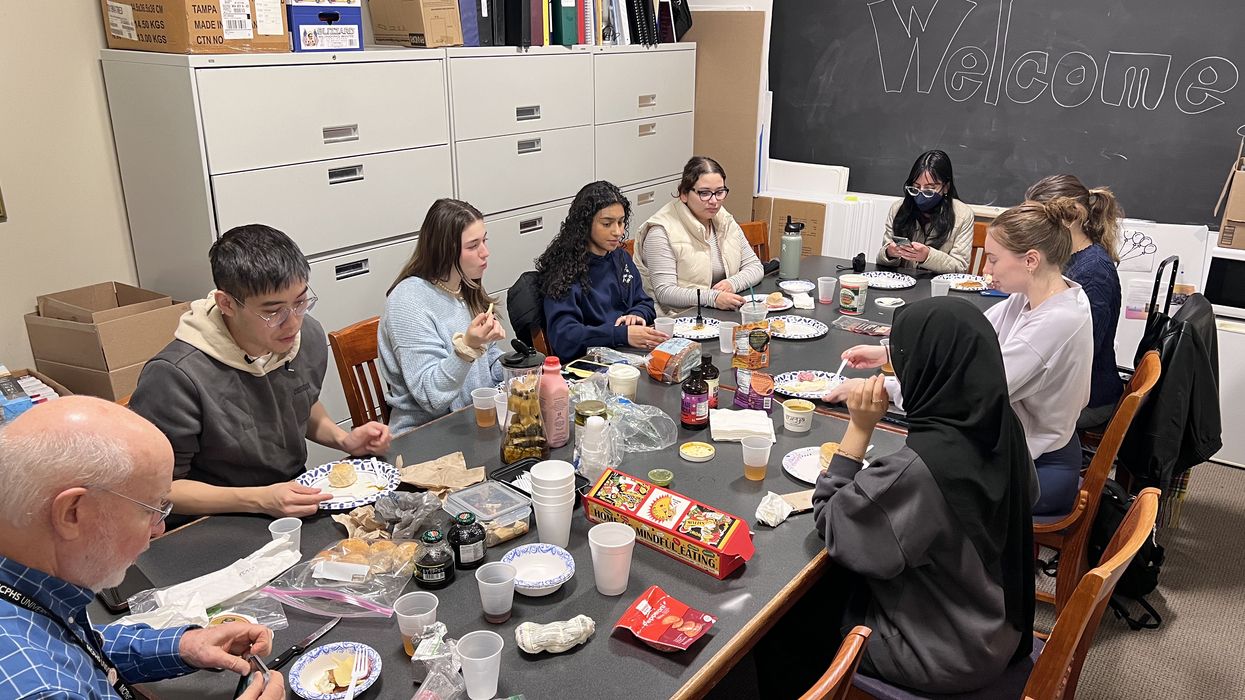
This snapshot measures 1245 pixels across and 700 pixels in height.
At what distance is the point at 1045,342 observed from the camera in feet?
7.31

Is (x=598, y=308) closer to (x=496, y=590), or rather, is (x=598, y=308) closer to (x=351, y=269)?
(x=351, y=269)

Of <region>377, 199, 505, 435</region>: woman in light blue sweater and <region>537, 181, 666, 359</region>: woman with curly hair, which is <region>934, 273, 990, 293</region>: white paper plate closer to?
<region>537, 181, 666, 359</region>: woman with curly hair

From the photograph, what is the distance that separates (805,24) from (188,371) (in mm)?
4021

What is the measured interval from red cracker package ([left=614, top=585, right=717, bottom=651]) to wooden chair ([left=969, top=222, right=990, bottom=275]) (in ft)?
9.80

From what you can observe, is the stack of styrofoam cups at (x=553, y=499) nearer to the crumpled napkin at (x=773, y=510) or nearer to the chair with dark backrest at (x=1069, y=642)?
the crumpled napkin at (x=773, y=510)

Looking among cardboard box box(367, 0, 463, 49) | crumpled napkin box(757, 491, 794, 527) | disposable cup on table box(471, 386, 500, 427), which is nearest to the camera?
crumpled napkin box(757, 491, 794, 527)

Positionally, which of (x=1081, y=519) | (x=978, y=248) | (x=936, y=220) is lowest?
(x=1081, y=519)

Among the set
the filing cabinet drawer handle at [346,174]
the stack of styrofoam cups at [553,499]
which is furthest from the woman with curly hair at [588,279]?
the stack of styrofoam cups at [553,499]

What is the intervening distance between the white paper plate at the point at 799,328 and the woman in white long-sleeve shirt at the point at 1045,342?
551 millimetres

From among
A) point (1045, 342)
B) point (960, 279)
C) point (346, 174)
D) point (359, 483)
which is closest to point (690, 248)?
point (960, 279)

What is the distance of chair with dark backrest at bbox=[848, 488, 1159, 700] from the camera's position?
1.36 metres

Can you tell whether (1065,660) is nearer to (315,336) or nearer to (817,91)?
(315,336)

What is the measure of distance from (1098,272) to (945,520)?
1.67 m

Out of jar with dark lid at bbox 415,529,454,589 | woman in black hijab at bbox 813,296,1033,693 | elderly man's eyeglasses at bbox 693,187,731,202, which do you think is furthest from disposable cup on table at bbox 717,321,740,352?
jar with dark lid at bbox 415,529,454,589
